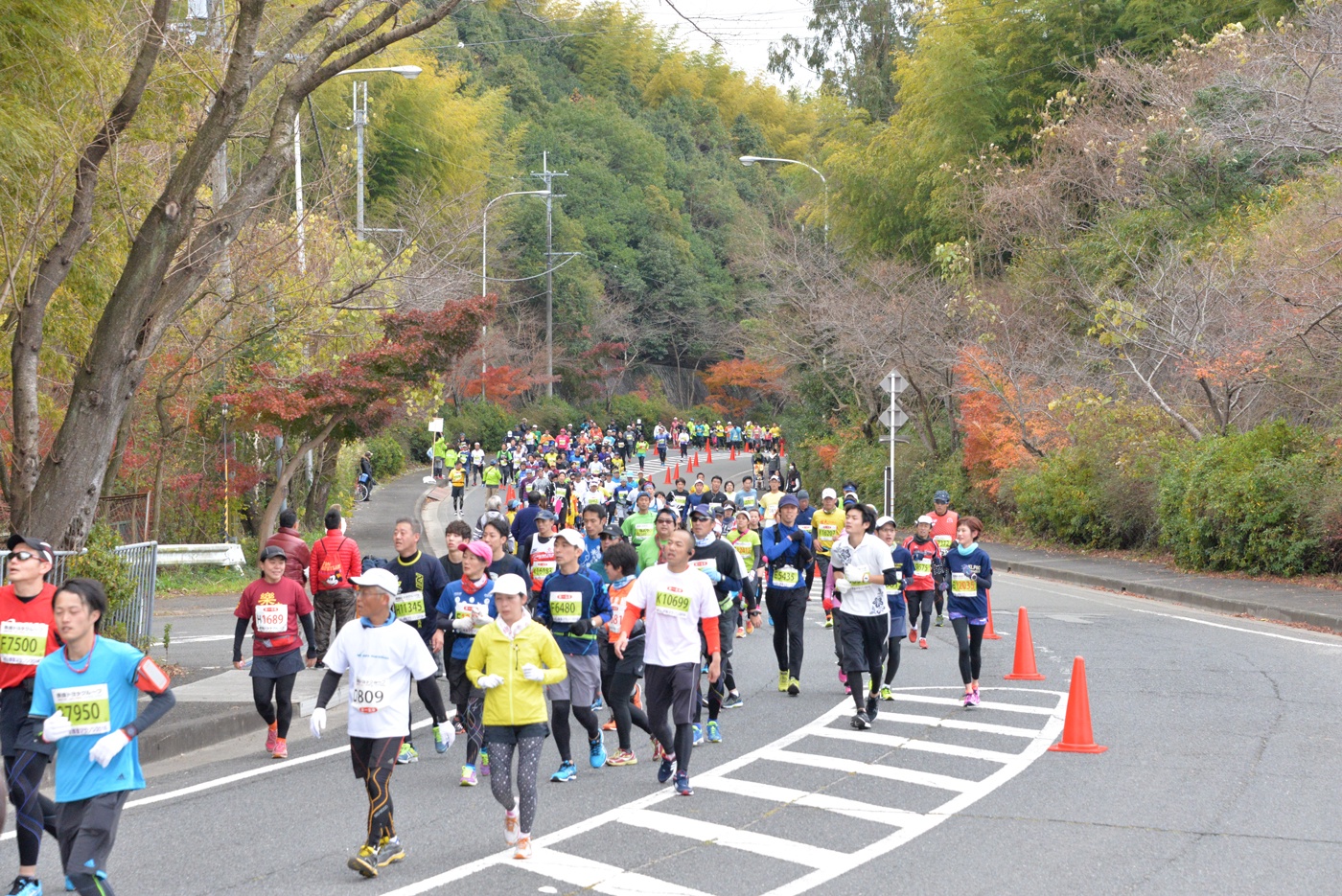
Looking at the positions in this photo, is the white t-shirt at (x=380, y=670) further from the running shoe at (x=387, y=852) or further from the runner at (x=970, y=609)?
the runner at (x=970, y=609)

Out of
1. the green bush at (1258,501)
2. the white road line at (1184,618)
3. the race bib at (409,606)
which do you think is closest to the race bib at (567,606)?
the race bib at (409,606)

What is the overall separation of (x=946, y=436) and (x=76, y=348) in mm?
29588

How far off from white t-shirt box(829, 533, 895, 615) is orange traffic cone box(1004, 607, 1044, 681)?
2787 mm

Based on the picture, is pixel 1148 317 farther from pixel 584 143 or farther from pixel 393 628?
pixel 584 143

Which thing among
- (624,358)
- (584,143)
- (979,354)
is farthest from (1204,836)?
(584,143)

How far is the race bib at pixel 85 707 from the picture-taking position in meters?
6.09

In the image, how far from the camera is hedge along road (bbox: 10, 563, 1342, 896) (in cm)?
704

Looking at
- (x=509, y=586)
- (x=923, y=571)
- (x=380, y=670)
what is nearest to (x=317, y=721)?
(x=380, y=670)

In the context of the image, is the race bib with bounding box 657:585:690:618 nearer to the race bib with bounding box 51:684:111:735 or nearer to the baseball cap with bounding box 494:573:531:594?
the baseball cap with bounding box 494:573:531:594

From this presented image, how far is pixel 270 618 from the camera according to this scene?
10.3m

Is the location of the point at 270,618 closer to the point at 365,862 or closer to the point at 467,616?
the point at 467,616

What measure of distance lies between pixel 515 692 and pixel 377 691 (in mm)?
796

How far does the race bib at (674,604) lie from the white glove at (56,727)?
4099mm

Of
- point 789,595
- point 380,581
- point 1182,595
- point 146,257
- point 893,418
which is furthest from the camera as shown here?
point 893,418
